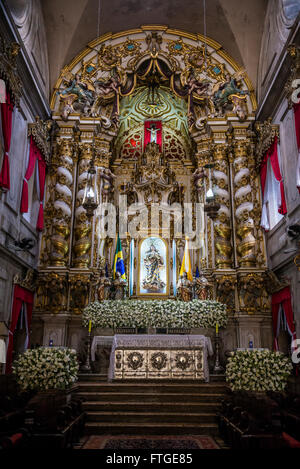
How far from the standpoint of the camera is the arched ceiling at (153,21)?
12984mm

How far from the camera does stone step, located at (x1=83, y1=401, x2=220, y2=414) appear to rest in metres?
7.27

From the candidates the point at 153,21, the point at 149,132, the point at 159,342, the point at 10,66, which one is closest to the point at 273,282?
the point at 159,342

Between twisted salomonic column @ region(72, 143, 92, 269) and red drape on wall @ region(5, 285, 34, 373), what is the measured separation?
1.76 metres

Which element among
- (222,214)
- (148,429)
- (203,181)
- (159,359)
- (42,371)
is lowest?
(148,429)

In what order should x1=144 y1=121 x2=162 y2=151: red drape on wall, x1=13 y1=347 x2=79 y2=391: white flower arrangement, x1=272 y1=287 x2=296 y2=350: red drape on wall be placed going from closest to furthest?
x1=13 y1=347 x2=79 y2=391: white flower arrangement < x1=272 y1=287 x2=296 y2=350: red drape on wall < x1=144 y1=121 x2=162 y2=151: red drape on wall

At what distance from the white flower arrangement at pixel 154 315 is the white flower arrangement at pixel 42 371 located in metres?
3.54

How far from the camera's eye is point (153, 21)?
14195 mm

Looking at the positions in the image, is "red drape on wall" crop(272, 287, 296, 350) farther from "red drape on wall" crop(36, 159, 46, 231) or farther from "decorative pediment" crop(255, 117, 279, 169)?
"red drape on wall" crop(36, 159, 46, 231)

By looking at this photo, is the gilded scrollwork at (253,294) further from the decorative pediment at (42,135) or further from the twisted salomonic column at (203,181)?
the decorative pediment at (42,135)

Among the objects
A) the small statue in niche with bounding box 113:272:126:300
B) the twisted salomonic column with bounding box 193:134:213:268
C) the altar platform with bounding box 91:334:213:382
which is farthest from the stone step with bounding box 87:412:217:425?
the twisted salomonic column with bounding box 193:134:213:268

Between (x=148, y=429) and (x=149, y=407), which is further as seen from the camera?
(x=149, y=407)

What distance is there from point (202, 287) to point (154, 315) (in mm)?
2172

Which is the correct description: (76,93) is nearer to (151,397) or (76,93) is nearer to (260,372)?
(151,397)
